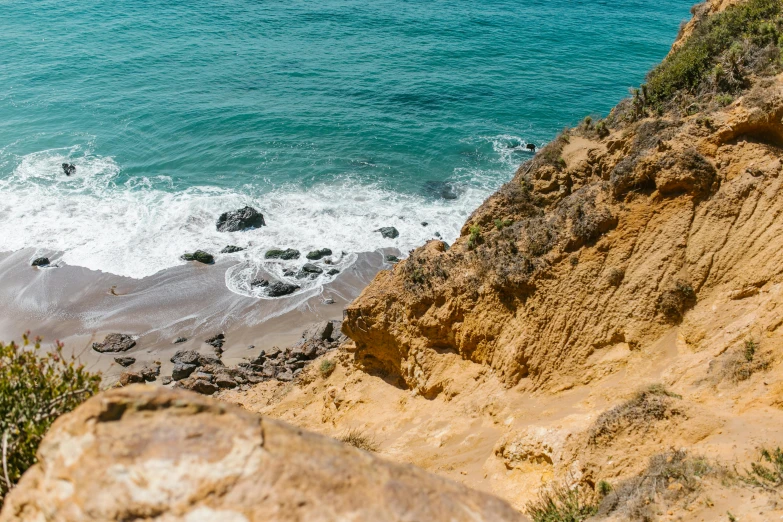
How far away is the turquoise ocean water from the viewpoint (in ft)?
107

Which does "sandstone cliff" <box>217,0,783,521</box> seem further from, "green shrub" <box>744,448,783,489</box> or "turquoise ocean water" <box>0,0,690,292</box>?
"turquoise ocean water" <box>0,0,690,292</box>

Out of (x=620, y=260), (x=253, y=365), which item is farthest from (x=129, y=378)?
(x=620, y=260)

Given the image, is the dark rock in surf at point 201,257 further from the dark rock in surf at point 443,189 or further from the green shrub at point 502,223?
the green shrub at point 502,223

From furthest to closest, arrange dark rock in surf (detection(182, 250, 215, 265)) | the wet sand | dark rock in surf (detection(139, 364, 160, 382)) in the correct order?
1. dark rock in surf (detection(182, 250, 215, 265))
2. the wet sand
3. dark rock in surf (detection(139, 364, 160, 382))

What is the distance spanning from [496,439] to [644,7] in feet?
230

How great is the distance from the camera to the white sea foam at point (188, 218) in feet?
97.2

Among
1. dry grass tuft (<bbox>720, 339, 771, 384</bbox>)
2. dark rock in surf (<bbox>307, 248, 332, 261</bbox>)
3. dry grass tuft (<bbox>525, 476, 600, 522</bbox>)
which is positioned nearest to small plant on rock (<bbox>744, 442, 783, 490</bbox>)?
dry grass tuft (<bbox>720, 339, 771, 384</bbox>)

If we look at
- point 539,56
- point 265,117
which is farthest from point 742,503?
point 539,56

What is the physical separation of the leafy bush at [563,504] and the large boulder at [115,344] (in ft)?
64.3

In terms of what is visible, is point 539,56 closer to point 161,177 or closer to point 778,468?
point 161,177

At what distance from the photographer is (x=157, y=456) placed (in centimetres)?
561

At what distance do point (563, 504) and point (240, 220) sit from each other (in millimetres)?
25503

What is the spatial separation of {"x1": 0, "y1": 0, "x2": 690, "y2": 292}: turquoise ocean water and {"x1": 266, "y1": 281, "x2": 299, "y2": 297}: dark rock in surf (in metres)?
1.63

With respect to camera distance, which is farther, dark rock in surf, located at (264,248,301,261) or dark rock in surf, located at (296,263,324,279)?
dark rock in surf, located at (264,248,301,261)
